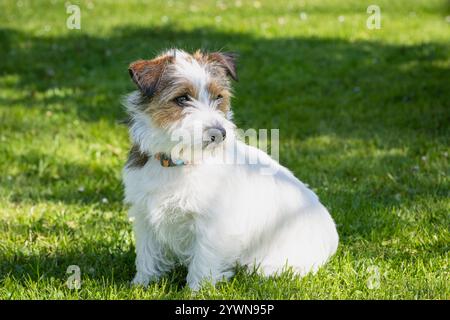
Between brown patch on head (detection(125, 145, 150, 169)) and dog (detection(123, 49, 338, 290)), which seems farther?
brown patch on head (detection(125, 145, 150, 169))

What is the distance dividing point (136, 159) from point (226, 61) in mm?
892

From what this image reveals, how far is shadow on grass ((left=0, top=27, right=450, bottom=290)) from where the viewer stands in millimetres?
7164

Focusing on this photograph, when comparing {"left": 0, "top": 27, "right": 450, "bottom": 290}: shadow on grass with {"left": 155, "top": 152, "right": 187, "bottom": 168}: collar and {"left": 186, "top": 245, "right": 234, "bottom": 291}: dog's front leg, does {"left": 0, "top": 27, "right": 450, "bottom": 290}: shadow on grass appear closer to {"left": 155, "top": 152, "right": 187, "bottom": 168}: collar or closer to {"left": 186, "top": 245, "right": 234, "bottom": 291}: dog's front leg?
{"left": 186, "top": 245, "right": 234, "bottom": 291}: dog's front leg

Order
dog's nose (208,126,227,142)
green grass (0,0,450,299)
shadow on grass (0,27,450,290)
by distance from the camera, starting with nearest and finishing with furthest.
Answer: dog's nose (208,126,227,142) → green grass (0,0,450,299) → shadow on grass (0,27,450,290)

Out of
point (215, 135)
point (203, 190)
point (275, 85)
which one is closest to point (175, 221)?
point (203, 190)

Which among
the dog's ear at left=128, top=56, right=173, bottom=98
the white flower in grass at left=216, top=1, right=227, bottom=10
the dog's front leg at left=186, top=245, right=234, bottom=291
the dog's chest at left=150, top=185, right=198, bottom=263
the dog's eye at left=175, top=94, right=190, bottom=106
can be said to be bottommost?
the dog's front leg at left=186, top=245, right=234, bottom=291

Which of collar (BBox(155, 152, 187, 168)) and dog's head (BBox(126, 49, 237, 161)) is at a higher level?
dog's head (BBox(126, 49, 237, 161))

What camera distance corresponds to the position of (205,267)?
435 cm

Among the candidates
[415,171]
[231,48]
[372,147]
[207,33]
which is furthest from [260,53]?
[415,171]

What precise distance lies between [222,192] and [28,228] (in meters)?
2.04

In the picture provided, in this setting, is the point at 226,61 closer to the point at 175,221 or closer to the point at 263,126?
the point at 175,221

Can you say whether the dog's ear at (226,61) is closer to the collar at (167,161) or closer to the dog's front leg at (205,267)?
the collar at (167,161)

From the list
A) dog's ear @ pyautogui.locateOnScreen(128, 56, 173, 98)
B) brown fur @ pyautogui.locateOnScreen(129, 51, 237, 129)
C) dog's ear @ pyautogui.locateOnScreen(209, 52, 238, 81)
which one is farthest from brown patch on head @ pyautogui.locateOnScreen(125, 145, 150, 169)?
dog's ear @ pyautogui.locateOnScreen(209, 52, 238, 81)

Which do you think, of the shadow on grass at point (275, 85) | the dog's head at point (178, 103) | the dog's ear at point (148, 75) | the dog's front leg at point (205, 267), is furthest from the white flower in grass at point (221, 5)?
the dog's front leg at point (205, 267)
